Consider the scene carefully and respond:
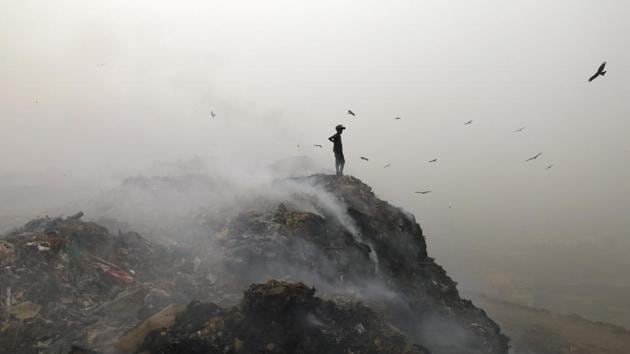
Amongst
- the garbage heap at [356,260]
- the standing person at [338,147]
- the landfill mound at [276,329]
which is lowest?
the landfill mound at [276,329]

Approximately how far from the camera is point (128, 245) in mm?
10859

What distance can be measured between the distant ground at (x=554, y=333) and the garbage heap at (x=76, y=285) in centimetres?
1402

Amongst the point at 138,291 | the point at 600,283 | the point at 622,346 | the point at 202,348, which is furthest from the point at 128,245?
the point at 600,283

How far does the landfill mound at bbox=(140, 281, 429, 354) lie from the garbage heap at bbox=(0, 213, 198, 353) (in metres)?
1.54

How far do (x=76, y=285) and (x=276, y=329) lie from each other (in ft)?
15.0

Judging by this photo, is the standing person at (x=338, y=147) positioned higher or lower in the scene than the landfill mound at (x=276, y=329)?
higher

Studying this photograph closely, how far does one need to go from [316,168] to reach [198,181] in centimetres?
574

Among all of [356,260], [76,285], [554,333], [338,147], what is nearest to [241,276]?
[356,260]

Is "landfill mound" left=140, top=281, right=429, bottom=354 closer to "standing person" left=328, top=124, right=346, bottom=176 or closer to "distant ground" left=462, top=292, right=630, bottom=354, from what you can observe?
"standing person" left=328, top=124, right=346, bottom=176

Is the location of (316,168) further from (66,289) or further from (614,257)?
(614,257)

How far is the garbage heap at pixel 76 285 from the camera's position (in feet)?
24.7

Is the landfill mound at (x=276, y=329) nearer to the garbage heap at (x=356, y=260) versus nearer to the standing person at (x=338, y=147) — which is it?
the garbage heap at (x=356, y=260)

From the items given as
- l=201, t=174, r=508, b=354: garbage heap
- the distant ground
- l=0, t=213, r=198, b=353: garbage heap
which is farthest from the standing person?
the distant ground

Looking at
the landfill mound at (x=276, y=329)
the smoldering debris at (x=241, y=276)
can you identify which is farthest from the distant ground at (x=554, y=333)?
the landfill mound at (x=276, y=329)
